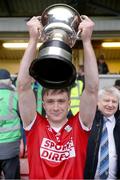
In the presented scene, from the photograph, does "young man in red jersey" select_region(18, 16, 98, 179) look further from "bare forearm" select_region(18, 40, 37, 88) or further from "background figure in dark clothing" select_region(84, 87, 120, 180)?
"background figure in dark clothing" select_region(84, 87, 120, 180)

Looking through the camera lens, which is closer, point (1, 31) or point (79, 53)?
point (1, 31)

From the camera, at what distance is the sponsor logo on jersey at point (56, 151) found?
200cm

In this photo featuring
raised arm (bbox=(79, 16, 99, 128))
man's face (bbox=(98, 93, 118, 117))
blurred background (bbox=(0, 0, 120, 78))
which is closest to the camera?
raised arm (bbox=(79, 16, 99, 128))

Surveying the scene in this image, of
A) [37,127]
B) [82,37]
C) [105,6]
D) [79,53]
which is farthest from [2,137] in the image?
[79,53]

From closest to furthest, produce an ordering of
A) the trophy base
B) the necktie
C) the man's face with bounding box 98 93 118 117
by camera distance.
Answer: the trophy base
the necktie
the man's face with bounding box 98 93 118 117

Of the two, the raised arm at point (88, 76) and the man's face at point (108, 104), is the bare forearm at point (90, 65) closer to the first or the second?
the raised arm at point (88, 76)

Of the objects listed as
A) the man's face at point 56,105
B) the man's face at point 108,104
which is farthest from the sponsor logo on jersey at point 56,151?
the man's face at point 108,104

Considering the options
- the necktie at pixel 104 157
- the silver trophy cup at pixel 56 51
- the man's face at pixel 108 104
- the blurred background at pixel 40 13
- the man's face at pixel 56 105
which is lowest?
the necktie at pixel 104 157

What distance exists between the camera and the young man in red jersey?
1986 mm

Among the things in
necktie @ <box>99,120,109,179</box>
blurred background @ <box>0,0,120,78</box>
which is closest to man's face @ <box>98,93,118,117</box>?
necktie @ <box>99,120,109,179</box>

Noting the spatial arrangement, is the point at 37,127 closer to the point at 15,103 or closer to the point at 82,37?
the point at 82,37

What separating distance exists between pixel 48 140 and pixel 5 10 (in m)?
7.70

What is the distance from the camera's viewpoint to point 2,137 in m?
4.10

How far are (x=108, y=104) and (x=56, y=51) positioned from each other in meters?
1.57
